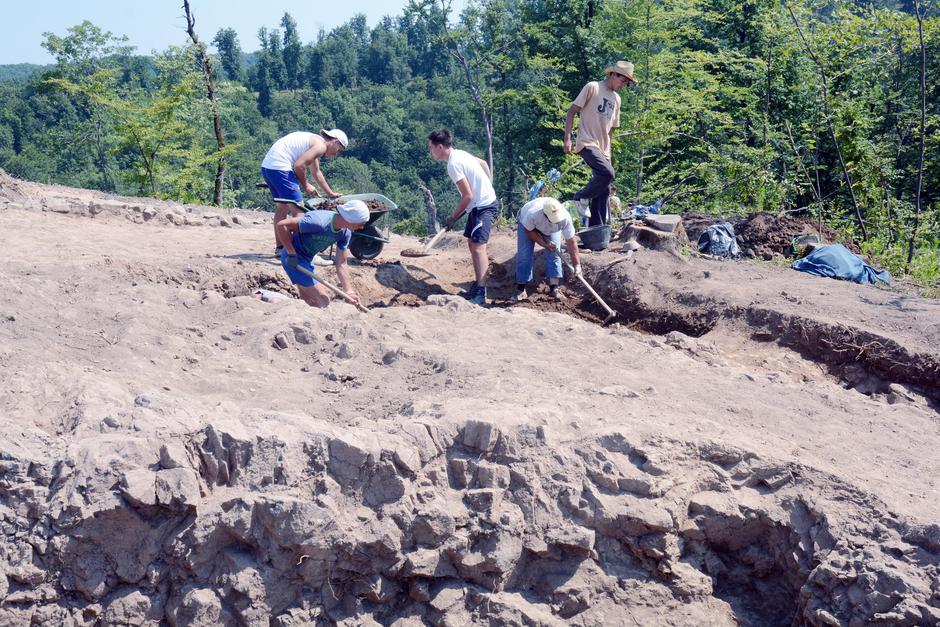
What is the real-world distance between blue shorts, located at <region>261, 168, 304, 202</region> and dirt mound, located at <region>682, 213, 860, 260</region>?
4619 millimetres

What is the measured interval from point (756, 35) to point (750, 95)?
3.23 m

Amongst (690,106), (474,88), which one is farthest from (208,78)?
(690,106)

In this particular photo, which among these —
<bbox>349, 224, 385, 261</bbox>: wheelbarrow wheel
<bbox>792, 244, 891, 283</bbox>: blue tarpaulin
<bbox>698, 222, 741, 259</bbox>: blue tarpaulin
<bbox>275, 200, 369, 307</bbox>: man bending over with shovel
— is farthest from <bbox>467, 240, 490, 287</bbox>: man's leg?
<bbox>792, 244, 891, 283</bbox>: blue tarpaulin

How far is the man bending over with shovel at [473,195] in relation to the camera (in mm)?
6621

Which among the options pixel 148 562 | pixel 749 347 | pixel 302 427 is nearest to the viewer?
pixel 148 562

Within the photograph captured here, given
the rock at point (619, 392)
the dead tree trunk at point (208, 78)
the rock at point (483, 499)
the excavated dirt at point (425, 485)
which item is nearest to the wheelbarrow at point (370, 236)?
the excavated dirt at point (425, 485)

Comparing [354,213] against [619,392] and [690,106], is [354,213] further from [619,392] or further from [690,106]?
[690,106]

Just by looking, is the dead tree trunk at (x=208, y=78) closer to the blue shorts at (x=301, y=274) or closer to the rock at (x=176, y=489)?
the blue shorts at (x=301, y=274)

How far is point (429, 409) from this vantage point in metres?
4.10

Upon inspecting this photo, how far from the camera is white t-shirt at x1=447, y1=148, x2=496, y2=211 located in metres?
6.63

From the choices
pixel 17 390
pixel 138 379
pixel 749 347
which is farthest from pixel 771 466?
pixel 17 390

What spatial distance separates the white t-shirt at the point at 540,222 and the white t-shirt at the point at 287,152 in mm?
1930

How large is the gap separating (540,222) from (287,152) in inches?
87.2

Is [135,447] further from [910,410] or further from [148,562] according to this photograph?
[910,410]
